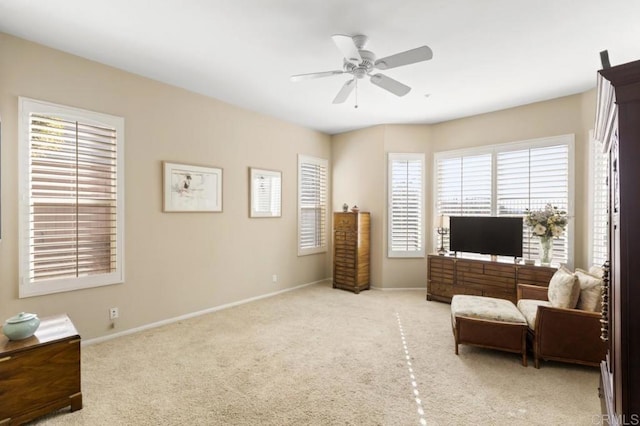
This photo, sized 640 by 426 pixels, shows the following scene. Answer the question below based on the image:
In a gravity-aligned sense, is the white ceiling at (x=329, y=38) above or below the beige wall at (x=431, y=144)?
above

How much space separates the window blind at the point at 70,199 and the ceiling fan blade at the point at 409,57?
9.89ft

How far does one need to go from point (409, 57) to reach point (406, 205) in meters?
3.43

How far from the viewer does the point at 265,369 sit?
2.80 meters

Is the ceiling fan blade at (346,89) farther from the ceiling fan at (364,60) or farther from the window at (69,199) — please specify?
the window at (69,199)

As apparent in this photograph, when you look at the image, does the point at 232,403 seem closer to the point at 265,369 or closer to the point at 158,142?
the point at 265,369

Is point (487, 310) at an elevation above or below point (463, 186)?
below

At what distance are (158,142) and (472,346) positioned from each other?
4.29 metres

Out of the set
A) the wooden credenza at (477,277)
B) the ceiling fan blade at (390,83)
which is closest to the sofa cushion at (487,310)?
the wooden credenza at (477,277)

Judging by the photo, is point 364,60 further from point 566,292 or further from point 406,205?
point 406,205

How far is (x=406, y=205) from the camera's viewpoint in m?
5.63

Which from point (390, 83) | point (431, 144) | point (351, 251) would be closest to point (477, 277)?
point (351, 251)

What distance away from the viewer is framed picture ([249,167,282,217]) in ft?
16.2

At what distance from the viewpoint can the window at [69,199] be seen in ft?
9.59

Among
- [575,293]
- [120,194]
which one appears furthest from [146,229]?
[575,293]
